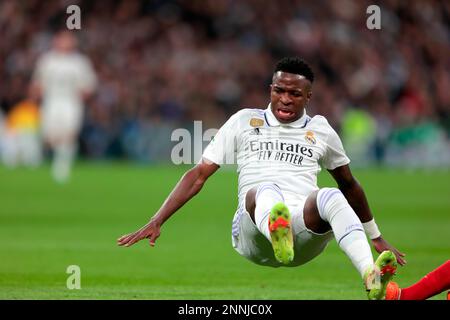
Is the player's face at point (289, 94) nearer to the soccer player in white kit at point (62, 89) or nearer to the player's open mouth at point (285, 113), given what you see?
the player's open mouth at point (285, 113)

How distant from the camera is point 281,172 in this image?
838cm

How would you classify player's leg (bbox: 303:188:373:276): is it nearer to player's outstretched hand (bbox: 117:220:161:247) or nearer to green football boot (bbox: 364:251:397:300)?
green football boot (bbox: 364:251:397:300)

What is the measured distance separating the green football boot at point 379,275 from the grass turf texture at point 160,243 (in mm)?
2031

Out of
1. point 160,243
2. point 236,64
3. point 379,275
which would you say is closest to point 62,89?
point 160,243

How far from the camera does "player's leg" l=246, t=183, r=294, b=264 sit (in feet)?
24.5

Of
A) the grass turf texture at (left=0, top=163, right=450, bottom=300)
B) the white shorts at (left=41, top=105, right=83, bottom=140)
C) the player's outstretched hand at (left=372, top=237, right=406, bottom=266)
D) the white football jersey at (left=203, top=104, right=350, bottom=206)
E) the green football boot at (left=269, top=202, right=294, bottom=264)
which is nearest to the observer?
the green football boot at (left=269, top=202, right=294, bottom=264)

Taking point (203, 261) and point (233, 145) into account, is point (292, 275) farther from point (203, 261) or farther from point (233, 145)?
point (233, 145)

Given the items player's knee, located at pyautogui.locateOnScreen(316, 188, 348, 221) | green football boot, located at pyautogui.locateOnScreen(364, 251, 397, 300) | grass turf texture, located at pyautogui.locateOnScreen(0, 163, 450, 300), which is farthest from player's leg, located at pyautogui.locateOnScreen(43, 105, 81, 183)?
green football boot, located at pyautogui.locateOnScreen(364, 251, 397, 300)

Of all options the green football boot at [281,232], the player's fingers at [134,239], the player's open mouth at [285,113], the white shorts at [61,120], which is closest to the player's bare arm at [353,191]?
the player's open mouth at [285,113]

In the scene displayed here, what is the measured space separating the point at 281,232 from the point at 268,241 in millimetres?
821

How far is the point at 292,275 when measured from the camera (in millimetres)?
11312

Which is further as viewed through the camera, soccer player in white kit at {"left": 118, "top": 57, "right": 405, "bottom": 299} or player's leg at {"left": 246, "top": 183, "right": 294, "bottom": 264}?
soccer player in white kit at {"left": 118, "top": 57, "right": 405, "bottom": 299}
